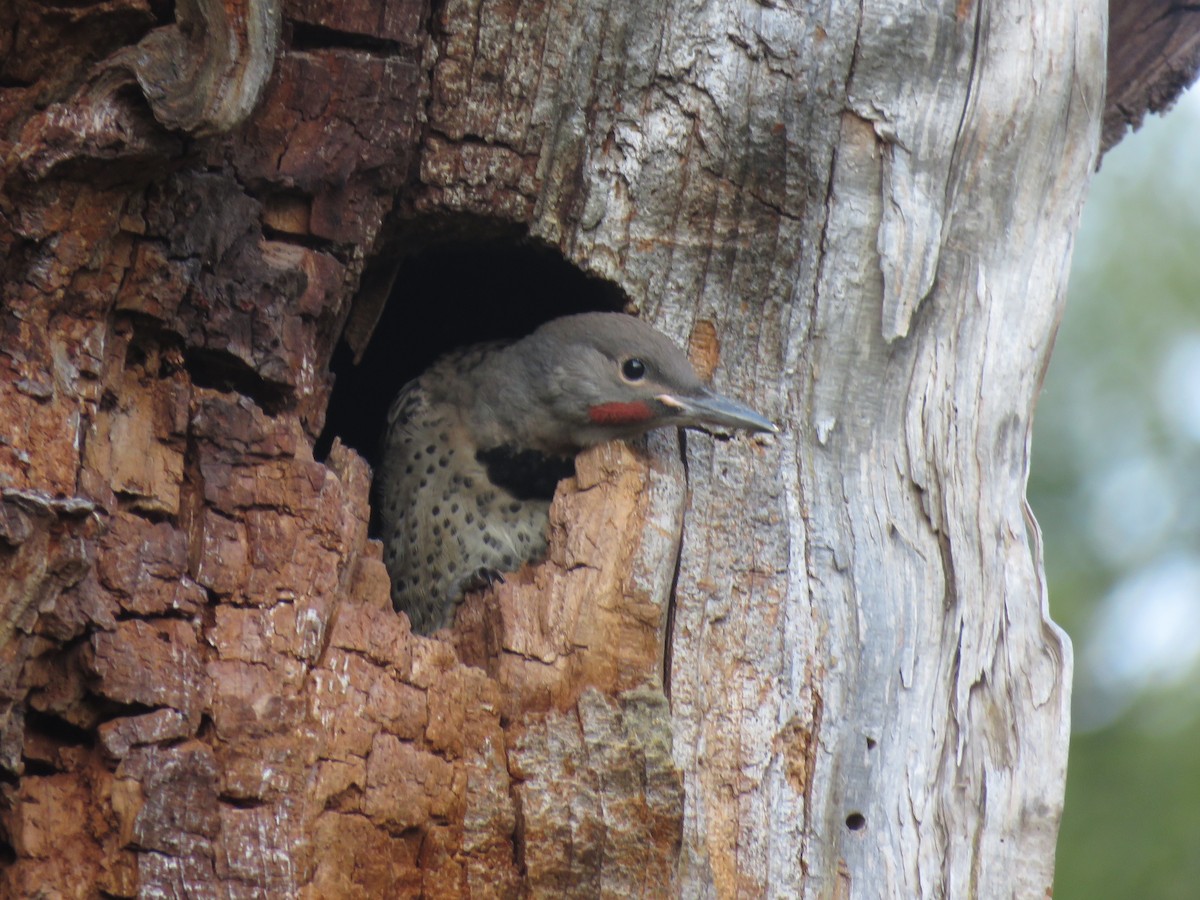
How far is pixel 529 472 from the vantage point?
4.57 m

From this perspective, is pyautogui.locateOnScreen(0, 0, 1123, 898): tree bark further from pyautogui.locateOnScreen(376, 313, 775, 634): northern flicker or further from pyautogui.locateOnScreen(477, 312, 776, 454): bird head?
pyautogui.locateOnScreen(376, 313, 775, 634): northern flicker

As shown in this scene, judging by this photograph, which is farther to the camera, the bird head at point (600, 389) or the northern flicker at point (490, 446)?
the northern flicker at point (490, 446)

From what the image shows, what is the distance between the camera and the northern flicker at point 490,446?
4227 mm

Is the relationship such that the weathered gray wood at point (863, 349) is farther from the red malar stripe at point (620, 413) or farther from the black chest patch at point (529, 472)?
the black chest patch at point (529, 472)

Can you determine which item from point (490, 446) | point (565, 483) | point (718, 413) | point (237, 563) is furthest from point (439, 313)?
point (237, 563)

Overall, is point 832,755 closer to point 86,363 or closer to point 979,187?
point 979,187

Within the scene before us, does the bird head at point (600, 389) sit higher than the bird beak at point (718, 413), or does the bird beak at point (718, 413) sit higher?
the bird head at point (600, 389)

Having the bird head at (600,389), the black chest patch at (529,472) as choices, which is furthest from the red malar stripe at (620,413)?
the black chest patch at (529,472)

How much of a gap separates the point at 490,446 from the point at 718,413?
1.15 meters

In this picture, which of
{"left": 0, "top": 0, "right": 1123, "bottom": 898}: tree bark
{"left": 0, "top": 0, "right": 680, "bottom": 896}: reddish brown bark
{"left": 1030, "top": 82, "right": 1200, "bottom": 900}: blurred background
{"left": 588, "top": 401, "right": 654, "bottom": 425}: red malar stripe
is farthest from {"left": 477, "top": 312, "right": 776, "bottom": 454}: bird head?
{"left": 1030, "top": 82, "right": 1200, "bottom": 900}: blurred background

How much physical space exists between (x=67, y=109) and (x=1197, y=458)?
24.3 ft

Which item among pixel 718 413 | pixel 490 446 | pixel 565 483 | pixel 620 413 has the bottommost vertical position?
pixel 565 483

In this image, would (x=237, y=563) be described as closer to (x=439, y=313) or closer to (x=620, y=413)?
(x=620, y=413)

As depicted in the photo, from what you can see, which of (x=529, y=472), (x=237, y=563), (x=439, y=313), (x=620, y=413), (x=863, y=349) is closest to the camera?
(x=237, y=563)
